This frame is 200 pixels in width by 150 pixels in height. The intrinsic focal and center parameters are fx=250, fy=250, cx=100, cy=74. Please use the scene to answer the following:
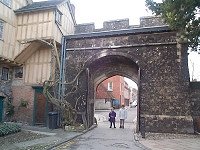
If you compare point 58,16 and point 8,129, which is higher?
point 58,16

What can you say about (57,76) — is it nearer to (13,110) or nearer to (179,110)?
(13,110)

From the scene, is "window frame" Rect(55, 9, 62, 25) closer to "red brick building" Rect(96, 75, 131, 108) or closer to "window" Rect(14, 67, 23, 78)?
"window" Rect(14, 67, 23, 78)

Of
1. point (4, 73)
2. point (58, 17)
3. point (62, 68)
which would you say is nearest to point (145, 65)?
point (62, 68)

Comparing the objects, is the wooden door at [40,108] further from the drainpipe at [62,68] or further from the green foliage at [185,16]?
the green foliage at [185,16]

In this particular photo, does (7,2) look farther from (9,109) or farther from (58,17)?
(9,109)

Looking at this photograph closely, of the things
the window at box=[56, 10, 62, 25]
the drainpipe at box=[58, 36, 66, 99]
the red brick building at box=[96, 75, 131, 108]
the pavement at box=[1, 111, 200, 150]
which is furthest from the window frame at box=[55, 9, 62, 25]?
the red brick building at box=[96, 75, 131, 108]

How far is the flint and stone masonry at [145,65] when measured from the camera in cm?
1395

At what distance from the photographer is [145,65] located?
14836 mm

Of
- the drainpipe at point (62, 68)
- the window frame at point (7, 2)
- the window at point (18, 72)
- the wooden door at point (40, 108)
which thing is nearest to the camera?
the window frame at point (7, 2)

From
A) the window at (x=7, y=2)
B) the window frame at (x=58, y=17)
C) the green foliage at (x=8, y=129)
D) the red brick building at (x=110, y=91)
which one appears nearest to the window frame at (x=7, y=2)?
the window at (x=7, y=2)

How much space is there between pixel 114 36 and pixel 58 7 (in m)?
4.16

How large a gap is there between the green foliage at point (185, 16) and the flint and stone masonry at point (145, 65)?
14.7ft

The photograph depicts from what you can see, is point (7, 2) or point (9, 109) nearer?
point (7, 2)

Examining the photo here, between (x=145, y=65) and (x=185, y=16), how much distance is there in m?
5.78
